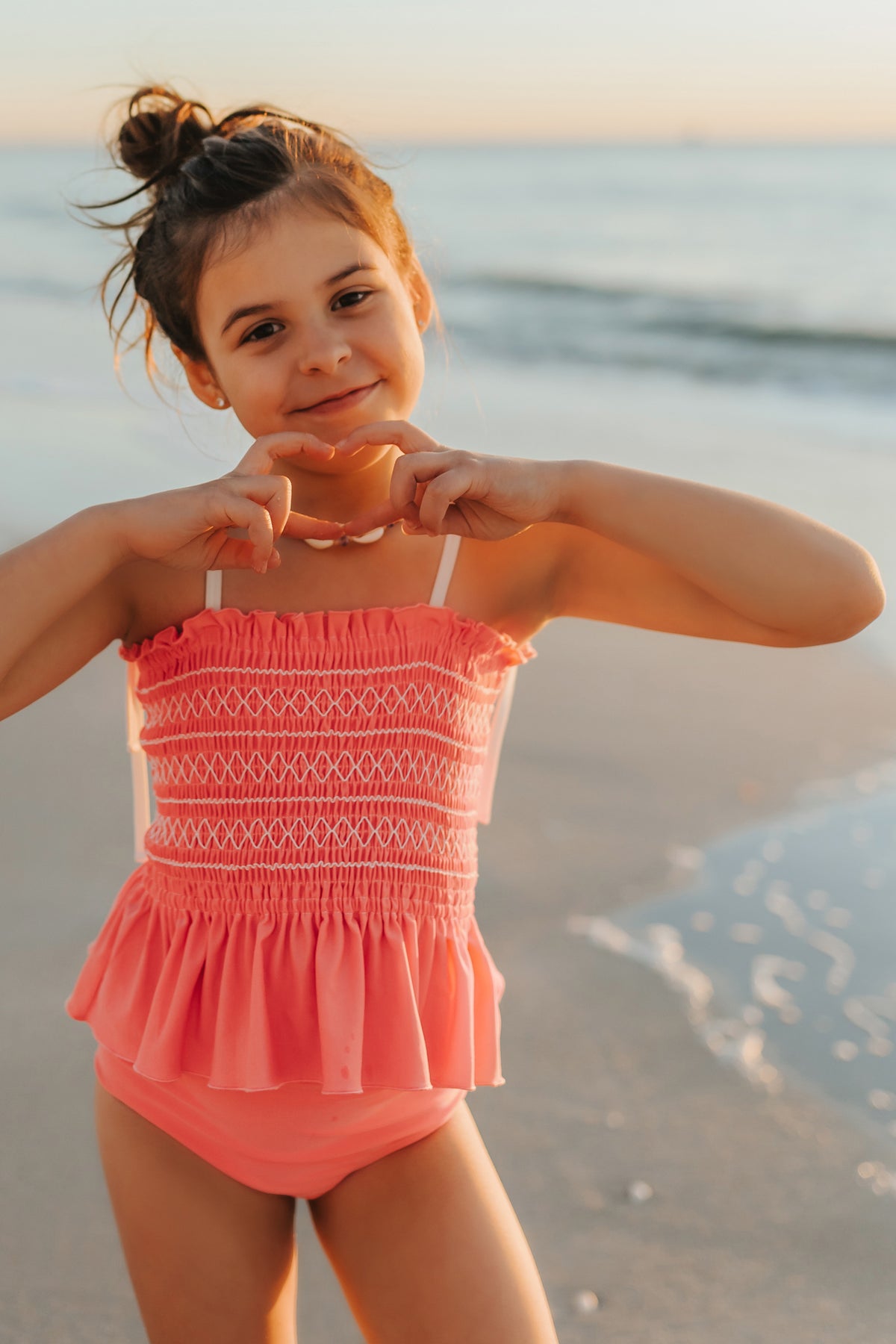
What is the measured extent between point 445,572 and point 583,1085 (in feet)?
4.55

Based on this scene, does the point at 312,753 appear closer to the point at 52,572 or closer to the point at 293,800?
the point at 293,800

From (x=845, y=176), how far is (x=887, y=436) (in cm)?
1593

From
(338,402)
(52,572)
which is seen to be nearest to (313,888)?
(52,572)

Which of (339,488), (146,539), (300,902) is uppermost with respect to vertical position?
(339,488)

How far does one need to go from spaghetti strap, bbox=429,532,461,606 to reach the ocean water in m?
0.69

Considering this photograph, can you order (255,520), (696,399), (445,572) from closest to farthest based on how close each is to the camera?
(255,520), (445,572), (696,399)

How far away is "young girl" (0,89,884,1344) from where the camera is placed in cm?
172

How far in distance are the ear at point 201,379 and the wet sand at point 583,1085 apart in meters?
1.49

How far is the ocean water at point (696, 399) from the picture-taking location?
9.99 ft

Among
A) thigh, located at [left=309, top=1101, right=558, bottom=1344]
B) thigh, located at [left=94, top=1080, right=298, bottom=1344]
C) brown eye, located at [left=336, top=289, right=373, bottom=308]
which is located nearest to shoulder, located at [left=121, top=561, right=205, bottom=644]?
brown eye, located at [left=336, top=289, right=373, bottom=308]

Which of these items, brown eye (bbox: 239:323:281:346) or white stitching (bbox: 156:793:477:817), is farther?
brown eye (bbox: 239:323:281:346)

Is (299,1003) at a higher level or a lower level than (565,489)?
lower

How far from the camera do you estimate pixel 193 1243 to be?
175 cm

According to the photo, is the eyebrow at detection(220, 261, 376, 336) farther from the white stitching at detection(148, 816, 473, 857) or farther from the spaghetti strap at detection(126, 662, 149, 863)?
the white stitching at detection(148, 816, 473, 857)
